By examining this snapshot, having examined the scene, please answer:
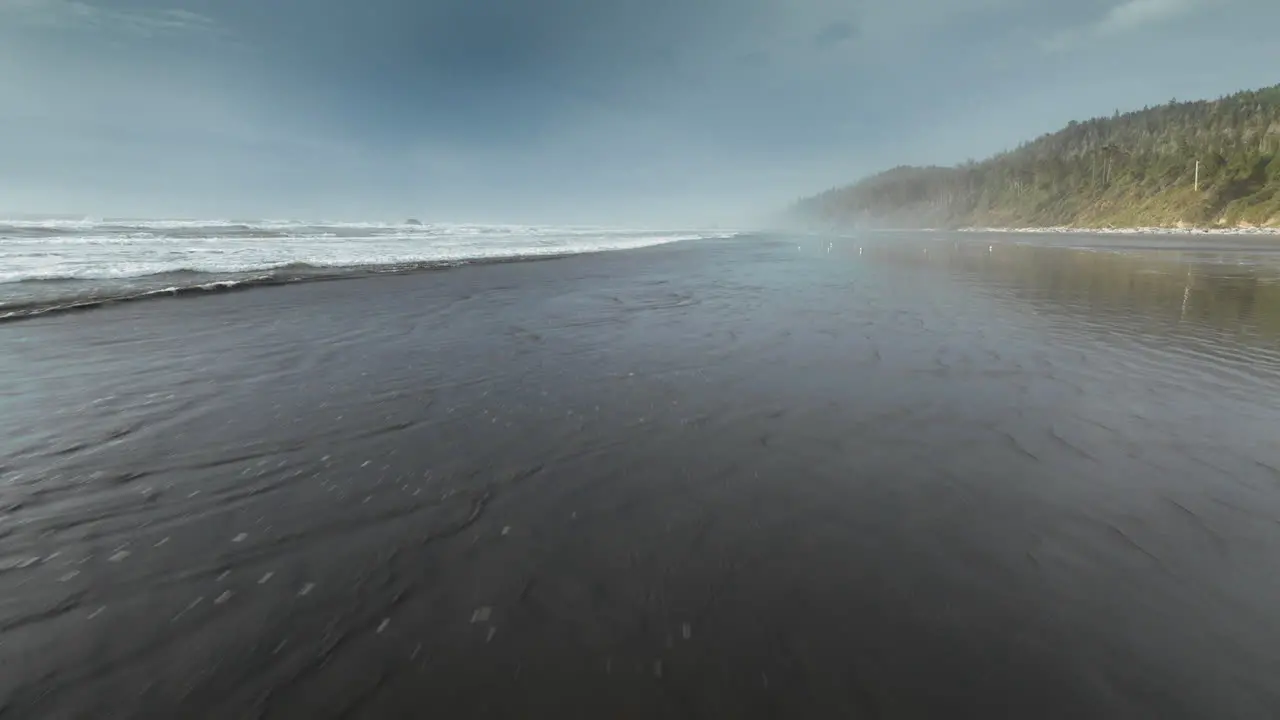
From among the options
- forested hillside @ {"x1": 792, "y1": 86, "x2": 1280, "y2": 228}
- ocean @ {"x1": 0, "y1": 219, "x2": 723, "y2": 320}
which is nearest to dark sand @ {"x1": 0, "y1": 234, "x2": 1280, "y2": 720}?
ocean @ {"x1": 0, "y1": 219, "x2": 723, "y2": 320}

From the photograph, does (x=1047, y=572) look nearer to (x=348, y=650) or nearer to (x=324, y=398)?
(x=348, y=650)

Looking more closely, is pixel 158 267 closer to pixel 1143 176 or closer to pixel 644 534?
pixel 644 534

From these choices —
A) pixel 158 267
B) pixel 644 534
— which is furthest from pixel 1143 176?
pixel 158 267

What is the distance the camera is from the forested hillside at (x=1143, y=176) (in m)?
65.4

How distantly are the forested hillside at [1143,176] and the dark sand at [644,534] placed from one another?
86424 millimetres

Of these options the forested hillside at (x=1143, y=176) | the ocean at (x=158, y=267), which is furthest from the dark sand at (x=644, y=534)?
the forested hillside at (x=1143, y=176)

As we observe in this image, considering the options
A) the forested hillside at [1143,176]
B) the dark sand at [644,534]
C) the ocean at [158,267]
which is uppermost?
the forested hillside at [1143,176]

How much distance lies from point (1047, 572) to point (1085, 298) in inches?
662

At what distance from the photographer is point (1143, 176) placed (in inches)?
3553

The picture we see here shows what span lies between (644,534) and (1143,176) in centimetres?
13116

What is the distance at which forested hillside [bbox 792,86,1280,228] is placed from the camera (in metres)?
65.4

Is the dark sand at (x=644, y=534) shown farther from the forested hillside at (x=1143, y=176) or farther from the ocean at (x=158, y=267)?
the forested hillside at (x=1143, y=176)

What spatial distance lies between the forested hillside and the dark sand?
3403 inches

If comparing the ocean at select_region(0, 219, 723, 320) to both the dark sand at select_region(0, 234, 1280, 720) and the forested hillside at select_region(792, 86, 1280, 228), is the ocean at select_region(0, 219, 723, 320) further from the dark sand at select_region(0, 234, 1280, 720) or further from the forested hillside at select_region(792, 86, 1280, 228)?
the forested hillside at select_region(792, 86, 1280, 228)
